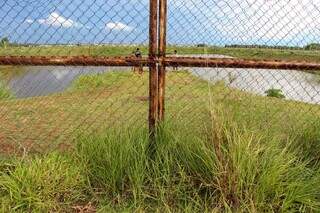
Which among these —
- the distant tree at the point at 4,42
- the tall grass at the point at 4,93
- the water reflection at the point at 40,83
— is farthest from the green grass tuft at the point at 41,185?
the water reflection at the point at 40,83

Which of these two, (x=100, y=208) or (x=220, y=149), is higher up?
(x=220, y=149)

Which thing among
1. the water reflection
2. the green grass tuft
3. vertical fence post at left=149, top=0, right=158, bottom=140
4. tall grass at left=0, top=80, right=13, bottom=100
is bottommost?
the water reflection

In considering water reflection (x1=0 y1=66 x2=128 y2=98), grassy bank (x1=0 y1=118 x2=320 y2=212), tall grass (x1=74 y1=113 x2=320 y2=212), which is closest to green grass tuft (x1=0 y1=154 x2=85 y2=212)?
grassy bank (x1=0 y1=118 x2=320 y2=212)

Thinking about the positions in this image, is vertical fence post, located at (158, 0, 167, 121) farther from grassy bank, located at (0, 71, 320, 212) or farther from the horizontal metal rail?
grassy bank, located at (0, 71, 320, 212)

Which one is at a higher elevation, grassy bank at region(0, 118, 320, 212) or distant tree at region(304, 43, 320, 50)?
distant tree at region(304, 43, 320, 50)

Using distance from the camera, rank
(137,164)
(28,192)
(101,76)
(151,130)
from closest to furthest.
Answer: (28,192), (137,164), (151,130), (101,76)

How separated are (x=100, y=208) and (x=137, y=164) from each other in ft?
1.61

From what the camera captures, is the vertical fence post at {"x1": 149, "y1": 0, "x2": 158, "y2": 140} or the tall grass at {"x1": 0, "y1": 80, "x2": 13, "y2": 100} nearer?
the vertical fence post at {"x1": 149, "y1": 0, "x2": 158, "y2": 140}

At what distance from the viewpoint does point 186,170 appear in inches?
168

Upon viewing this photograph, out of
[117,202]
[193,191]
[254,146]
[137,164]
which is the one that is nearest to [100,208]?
[117,202]

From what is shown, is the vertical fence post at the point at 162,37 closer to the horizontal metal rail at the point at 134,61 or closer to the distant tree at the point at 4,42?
the horizontal metal rail at the point at 134,61

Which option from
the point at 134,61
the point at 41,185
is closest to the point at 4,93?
the point at 134,61

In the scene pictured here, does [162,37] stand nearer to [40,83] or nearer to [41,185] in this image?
[41,185]

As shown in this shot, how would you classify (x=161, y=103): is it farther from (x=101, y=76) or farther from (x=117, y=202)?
(x=101, y=76)
